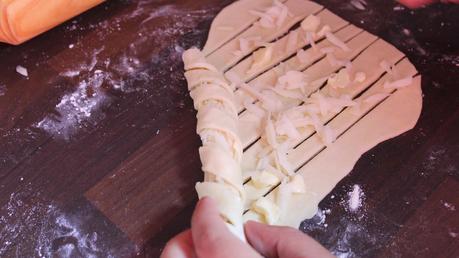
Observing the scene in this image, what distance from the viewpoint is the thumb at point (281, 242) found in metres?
0.82

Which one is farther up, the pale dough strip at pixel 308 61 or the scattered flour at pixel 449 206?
the pale dough strip at pixel 308 61

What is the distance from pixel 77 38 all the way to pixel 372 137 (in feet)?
2.45

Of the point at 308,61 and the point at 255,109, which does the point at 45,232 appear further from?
the point at 308,61

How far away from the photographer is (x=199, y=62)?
3.95 feet

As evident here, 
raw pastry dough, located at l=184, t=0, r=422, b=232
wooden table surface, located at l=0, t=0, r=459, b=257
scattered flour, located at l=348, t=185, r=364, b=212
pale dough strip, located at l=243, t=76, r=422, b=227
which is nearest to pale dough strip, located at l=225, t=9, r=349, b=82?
raw pastry dough, located at l=184, t=0, r=422, b=232

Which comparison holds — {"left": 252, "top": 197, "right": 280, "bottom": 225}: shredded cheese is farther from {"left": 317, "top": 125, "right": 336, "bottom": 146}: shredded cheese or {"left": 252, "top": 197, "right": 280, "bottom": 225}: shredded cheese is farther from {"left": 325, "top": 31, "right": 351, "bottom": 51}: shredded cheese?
{"left": 325, "top": 31, "right": 351, "bottom": 51}: shredded cheese

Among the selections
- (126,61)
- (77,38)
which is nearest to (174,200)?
(126,61)

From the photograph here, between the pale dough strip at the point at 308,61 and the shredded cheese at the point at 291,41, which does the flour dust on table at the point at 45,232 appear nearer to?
the pale dough strip at the point at 308,61

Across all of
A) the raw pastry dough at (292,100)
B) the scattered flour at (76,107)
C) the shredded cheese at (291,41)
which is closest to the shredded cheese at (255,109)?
the raw pastry dough at (292,100)

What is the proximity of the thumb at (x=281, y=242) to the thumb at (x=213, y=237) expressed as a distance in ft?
0.30

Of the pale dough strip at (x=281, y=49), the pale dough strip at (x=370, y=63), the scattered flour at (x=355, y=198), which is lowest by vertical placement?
the scattered flour at (x=355, y=198)

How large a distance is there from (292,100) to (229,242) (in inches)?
20.4

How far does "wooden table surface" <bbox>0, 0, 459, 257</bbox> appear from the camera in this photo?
1.01 m

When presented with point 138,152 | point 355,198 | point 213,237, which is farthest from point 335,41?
point 213,237
